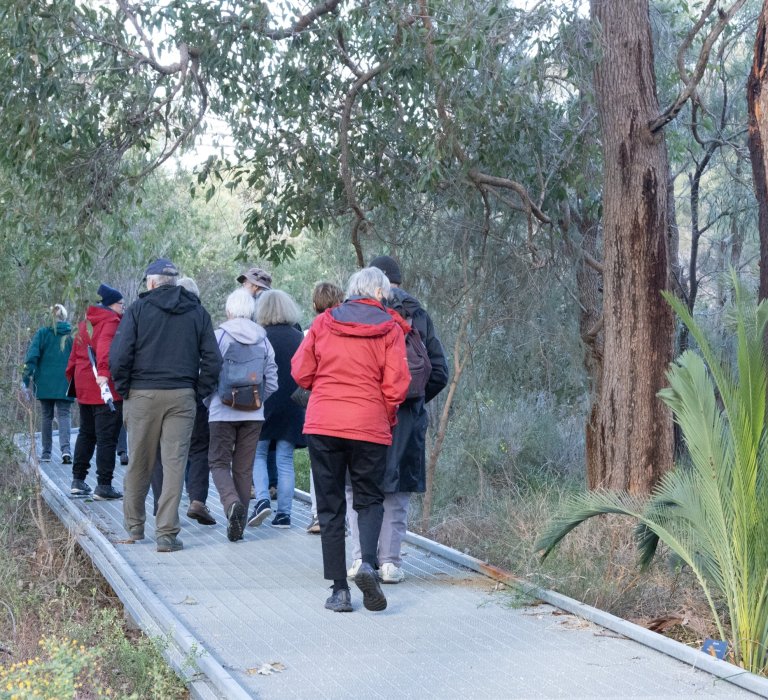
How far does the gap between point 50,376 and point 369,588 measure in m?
7.98

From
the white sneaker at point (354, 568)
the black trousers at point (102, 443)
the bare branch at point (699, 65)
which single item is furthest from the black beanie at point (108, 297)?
the bare branch at point (699, 65)

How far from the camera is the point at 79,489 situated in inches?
441

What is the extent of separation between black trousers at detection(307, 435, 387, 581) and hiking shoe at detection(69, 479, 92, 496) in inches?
193

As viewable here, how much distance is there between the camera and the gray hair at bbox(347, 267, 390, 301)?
279 inches

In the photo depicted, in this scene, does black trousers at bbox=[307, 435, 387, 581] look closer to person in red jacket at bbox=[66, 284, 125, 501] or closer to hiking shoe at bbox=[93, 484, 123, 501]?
person in red jacket at bbox=[66, 284, 125, 501]

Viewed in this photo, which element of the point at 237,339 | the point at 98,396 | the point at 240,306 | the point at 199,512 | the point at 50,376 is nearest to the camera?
the point at 237,339

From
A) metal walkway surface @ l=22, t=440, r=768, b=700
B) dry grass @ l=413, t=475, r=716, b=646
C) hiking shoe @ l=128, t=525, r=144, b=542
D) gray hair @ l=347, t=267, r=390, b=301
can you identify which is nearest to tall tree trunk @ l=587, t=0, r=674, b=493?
dry grass @ l=413, t=475, r=716, b=646

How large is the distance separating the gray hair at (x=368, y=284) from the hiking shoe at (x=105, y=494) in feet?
16.3

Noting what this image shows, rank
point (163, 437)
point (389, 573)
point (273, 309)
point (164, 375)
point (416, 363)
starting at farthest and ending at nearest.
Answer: point (273, 309), point (163, 437), point (164, 375), point (389, 573), point (416, 363)

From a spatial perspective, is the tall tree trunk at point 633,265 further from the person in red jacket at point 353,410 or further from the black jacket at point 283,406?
the person in red jacket at point 353,410

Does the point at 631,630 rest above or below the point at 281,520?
above

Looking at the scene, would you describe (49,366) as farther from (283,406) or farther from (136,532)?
(136,532)

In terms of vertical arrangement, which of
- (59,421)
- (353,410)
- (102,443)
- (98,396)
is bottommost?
(59,421)

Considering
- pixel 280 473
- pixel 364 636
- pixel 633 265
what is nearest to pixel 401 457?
pixel 364 636
